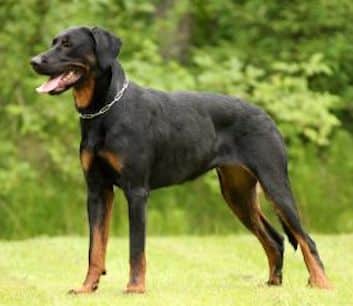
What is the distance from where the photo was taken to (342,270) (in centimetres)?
1070

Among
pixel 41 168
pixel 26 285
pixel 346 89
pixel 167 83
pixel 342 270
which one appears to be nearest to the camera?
pixel 26 285

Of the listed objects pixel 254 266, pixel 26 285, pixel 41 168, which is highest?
pixel 26 285

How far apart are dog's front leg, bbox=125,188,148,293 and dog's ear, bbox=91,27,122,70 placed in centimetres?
91

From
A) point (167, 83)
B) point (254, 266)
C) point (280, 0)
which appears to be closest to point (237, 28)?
point (280, 0)

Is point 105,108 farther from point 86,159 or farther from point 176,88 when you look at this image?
point 176,88

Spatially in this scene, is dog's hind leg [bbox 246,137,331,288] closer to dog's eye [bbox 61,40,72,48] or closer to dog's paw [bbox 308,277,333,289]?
dog's paw [bbox 308,277,333,289]

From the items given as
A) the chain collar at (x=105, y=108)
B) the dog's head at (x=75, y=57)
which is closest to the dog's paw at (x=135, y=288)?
the chain collar at (x=105, y=108)

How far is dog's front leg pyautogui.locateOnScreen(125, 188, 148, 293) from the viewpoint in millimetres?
8570

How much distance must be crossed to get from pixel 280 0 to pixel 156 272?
968 centimetres

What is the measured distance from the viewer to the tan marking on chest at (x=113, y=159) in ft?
28.0

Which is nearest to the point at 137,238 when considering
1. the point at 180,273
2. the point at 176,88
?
the point at 180,273

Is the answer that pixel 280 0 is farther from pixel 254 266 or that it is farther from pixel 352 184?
pixel 254 266

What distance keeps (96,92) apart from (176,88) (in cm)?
796

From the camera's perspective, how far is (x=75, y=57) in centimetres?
849
